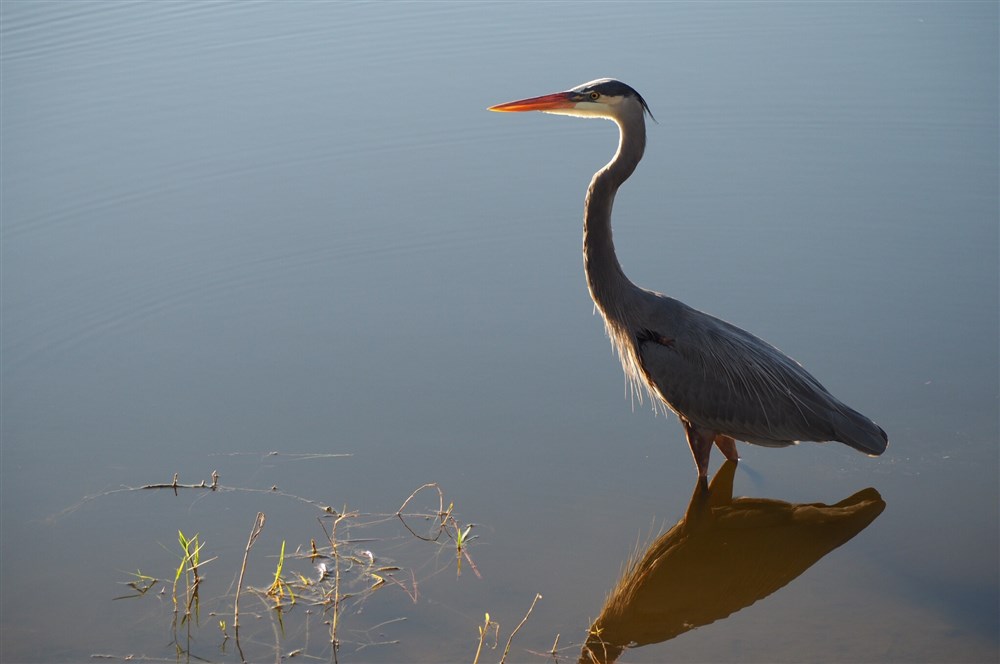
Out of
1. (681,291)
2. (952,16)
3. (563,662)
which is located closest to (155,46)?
(681,291)

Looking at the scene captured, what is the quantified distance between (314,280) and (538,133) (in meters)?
2.63

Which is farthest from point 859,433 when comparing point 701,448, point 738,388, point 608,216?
point 608,216

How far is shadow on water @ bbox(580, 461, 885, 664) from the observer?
4.50 meters

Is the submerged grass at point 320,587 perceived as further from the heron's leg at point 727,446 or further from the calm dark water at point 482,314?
the heron's leg at point 727,446

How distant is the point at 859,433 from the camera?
5207 mm

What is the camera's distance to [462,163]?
871 cm

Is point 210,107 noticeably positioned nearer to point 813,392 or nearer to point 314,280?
point 314,280

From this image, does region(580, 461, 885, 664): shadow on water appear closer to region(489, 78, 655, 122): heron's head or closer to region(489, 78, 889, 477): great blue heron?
region(489, 78, 889, 477): great blue heron

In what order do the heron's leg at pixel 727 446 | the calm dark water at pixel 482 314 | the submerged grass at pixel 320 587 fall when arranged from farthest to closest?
1. the heron's leg at pixel 727 446
2. the calm dark water at pixel 482 314
3. the submerged grass at pixel 320 587

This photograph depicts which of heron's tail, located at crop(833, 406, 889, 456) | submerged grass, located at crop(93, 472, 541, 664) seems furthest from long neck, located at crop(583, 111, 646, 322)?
submerged grass, located at crop(93, 472, 541, 664)

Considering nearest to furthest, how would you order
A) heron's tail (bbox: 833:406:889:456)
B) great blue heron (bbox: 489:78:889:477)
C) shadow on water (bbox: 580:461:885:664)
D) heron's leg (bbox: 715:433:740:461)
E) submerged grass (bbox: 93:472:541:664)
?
submerged grass (bbox: 93:472:541:664)
shadow on water (bbox: 580:461:885:664)
heron's tail (bbox: 833:406:889:456)
great blue heron (bbox: 489:78:889:477)
heron's leg (bbox: 715:433:740:461)

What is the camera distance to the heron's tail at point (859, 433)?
5.19 metres

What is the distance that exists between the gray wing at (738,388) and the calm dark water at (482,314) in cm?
27

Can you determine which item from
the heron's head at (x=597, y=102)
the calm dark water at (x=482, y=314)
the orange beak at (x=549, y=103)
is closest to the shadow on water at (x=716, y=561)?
the calm dark water at (x=482, y=314)
